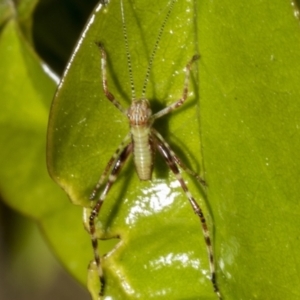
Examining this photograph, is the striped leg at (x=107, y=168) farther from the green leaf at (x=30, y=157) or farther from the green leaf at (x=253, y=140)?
the green leaf at (x=30, y=157)

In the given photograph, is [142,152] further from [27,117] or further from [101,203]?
A: [27,117]

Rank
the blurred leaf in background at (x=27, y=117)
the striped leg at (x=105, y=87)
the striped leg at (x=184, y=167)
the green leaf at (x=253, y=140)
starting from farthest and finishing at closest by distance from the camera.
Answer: the blurred leaf in background at (x=27, y=117)
the striped leg at (x=184, y=167)
the striped leg at (x=105, y=87)
the green leaf at (x=253, y=140)

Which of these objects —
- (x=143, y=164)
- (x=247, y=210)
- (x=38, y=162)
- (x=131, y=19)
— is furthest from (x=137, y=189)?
(x=38, y=162)

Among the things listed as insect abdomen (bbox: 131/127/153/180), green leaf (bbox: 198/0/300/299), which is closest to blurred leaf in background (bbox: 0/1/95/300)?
insect abdomen (bbox: 131/127/153/180)

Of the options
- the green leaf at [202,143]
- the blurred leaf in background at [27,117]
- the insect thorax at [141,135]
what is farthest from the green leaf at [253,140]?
the blurred leaf in background at [27,117]

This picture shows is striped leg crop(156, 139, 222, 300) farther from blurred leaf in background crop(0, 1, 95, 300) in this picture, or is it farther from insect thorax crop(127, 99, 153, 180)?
blurred leaf in background crop(0, 1, 95, 300)

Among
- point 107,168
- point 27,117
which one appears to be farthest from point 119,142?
point 27,117

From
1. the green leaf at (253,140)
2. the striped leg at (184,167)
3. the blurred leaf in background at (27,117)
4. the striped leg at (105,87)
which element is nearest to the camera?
the green leaf at (253,140)
